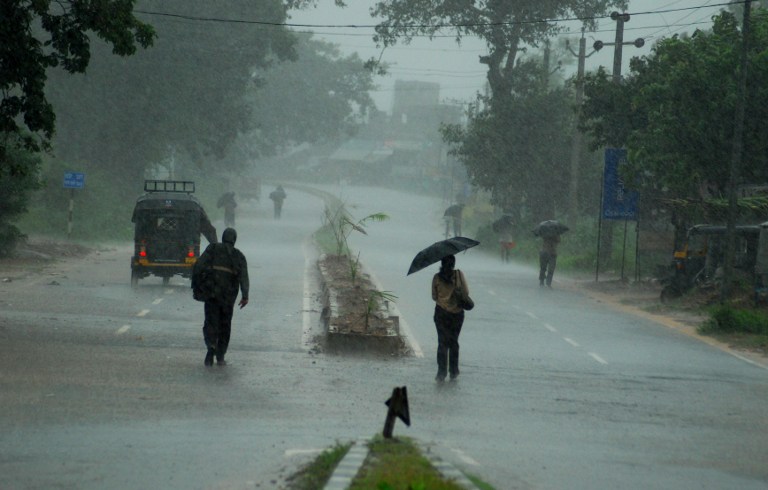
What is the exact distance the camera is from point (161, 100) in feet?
206

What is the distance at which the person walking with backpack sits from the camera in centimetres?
1708

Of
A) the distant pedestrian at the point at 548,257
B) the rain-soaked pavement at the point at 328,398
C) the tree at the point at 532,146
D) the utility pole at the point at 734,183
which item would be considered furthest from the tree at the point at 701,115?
the tree at the point at 532,146

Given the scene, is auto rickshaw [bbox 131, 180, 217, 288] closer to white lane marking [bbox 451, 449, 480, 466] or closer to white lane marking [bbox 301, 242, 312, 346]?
white lane marking [bbox 301, 242, 312, 346]

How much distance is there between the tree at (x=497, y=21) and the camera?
64188 mm

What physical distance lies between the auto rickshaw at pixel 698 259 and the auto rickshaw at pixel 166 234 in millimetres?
11524

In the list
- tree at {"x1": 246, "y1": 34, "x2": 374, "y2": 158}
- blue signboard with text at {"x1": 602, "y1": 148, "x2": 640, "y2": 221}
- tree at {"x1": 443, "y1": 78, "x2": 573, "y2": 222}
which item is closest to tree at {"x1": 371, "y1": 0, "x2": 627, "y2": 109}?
tree at {"x1": 443, "y1": 78, "x2": 573, "y2": 222}

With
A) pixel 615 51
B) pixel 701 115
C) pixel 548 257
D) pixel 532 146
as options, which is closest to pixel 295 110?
pixel 532 146

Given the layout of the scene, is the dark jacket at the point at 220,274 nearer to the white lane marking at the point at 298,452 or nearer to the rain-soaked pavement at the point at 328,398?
the rain-soaked pavement at the point at 328,398

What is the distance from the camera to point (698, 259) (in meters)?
32.8

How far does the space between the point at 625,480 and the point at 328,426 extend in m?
3.27

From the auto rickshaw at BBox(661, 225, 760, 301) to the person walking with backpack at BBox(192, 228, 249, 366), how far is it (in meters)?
16.9

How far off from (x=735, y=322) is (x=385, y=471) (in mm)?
18057

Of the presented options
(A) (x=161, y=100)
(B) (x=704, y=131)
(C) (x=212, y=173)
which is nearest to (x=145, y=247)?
(B) (x=704, y=131)

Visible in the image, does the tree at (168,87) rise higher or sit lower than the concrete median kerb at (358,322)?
higher
